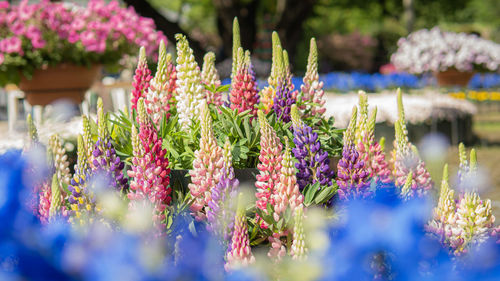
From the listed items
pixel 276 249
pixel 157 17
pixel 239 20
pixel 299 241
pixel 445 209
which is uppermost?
pixel 299 241

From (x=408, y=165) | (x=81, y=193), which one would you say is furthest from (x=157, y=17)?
(x=81, y=193)

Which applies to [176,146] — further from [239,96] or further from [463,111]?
[463,111]

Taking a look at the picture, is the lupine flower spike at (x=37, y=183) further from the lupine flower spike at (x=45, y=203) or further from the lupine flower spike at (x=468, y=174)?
the lupine flower spike at (x=468, y=174)

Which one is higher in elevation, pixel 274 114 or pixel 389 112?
pixel 274 114

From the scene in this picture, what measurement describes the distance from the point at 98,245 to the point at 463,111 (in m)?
11.8

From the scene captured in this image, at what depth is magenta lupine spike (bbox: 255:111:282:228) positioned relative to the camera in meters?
1.47

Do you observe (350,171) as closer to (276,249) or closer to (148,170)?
(276,249)

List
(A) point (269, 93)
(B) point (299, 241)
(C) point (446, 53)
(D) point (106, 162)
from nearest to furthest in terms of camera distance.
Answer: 1. (B) point (299, 241)
2. (D) point (106, 162)
3. (A) point (269, 93)
4. (C) point (446, 53)

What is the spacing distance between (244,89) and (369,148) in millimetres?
460

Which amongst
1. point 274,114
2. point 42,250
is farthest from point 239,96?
point 42,250

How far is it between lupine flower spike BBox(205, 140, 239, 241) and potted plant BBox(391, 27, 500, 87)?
9.82m

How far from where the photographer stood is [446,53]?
10.7 m

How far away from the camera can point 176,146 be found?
193cm

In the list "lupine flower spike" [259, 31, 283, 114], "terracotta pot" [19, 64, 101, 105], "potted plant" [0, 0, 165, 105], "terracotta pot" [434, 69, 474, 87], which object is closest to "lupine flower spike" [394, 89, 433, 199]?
"lupine flower spike" [259, 31, 283, 114]
